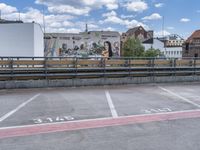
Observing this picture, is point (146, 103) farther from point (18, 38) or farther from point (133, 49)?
point (133, 49)

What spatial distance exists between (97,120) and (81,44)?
7349 centimetres

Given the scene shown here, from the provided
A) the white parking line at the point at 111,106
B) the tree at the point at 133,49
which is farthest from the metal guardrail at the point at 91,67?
the tree at the point at 133,49

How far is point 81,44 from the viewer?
8044 centimetres

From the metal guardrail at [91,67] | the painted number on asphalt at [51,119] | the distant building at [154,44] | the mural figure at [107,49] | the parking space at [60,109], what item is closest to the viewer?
the painted number on asphalt at [51,119]

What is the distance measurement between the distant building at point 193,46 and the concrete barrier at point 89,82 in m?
71.4

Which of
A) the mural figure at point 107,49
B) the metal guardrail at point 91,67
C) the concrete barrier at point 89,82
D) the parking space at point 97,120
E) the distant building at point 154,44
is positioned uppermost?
the distant building at point 154,44

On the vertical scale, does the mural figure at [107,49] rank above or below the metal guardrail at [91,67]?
above

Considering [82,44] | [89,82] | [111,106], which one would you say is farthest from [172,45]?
[111,106]

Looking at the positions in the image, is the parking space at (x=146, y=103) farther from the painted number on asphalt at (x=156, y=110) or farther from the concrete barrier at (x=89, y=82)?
the concrete barrier at (x=89, y=82)

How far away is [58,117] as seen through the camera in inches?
316

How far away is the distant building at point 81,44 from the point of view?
77.6 metres

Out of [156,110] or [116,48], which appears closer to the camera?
[156,110]

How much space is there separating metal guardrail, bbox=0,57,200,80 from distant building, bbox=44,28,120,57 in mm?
58948

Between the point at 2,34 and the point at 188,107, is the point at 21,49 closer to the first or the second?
the point at 2,34
